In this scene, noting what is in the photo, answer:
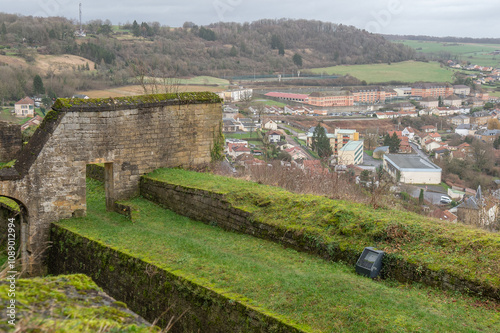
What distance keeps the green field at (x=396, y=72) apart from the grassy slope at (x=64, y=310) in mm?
132302

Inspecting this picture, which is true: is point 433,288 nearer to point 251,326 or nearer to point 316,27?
point 251,326

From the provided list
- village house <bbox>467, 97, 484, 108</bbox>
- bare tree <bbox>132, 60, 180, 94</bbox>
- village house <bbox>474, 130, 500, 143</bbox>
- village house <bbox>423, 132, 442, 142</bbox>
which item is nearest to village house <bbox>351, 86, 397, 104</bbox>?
village house <bbox>467, 97, 484, 108</bbox>

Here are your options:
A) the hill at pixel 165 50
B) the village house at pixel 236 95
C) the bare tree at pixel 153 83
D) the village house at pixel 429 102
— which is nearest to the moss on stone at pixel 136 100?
the bare tree at pixel 153 83

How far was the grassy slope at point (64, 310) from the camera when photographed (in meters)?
3.95

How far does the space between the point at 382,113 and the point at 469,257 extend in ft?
307

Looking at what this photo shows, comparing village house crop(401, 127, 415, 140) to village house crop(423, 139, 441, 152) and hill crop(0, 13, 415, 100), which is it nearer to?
village house crop(423, 139, 441, 152)

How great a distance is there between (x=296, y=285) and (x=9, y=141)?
41.8ft

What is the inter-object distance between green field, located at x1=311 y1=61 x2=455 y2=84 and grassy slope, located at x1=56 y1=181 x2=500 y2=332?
417 ft

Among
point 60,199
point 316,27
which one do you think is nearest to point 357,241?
point 60,199

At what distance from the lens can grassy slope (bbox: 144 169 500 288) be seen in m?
7.53

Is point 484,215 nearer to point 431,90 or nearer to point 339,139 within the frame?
point 339,139

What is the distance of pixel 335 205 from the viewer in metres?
9.88

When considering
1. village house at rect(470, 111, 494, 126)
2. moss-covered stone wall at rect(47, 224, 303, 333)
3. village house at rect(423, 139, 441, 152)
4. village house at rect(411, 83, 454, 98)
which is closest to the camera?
moss-covered stone wall at rect(47, 224, 303, 333)

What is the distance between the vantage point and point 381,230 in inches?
342
